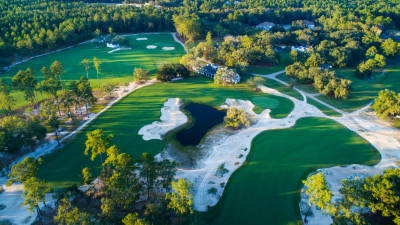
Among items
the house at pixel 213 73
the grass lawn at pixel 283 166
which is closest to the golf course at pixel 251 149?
the grass lawn at pixel 283 166

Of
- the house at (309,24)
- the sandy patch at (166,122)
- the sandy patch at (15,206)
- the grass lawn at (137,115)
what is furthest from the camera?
the house at (309,24)

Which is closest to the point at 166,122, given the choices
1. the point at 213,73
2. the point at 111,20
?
the point at 213,73

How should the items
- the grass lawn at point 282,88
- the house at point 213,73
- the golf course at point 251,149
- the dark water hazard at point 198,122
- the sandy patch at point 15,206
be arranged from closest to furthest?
the sandy patch at point 15,206 → the golf course at point 251,149 → the dark water hazard at point 198,122 → the grass lawn at point 282,88 → the house at point 213,73

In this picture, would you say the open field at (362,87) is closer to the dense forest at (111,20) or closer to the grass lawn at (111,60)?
the dense forest at (111,20)

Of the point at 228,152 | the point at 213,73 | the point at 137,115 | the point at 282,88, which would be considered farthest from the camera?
the point at 213,73

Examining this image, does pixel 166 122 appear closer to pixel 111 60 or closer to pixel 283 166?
pixel 283 166

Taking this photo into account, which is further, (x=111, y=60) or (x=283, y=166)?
(x=111, y=60)

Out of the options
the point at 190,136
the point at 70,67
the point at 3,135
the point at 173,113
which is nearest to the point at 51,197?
the point at 3,135
